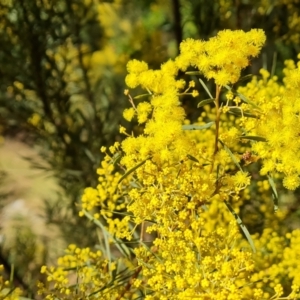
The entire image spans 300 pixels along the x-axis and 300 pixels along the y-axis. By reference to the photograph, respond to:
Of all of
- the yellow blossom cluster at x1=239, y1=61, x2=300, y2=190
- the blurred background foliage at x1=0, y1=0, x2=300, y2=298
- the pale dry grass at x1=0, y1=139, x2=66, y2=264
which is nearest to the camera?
the yellow blossom cluster at x1=239, y1=61, x2=300, y2=190

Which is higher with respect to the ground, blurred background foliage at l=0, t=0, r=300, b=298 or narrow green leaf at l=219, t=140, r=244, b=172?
blurred background foliage at l=0, t=0, r=300, b=298

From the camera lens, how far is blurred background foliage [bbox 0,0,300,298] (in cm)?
122

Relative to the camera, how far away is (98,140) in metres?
1.35

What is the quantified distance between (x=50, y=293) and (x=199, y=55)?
0.34m

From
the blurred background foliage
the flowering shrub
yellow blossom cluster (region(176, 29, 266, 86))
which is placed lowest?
the flowering shrub

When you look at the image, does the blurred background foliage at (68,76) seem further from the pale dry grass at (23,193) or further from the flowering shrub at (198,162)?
the flowering shrub at (198,162)

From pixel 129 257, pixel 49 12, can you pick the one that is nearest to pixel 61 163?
pixel 49 12

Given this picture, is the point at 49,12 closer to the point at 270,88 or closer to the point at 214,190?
the point at 270,88

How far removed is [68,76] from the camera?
1.37 metres

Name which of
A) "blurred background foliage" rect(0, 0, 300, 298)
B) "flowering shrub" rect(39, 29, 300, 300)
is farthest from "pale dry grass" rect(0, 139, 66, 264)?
"flowering shrub" rect(39, 29, 300, 300)

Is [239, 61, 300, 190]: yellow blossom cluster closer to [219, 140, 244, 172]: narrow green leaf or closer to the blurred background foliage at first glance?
[219, 140, 244, 172]: narrow green leaf

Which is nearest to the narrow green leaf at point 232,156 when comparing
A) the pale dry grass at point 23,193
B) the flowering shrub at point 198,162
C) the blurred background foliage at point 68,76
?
the flowering shrub at point 198,162

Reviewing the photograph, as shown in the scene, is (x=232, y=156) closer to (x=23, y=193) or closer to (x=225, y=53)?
(x=225, y=53)

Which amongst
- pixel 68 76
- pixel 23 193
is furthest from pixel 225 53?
pixel 23 193
